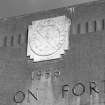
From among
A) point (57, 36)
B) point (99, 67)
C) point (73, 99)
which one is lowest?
point (73, 99)

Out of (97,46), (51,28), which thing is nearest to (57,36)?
(51,28)

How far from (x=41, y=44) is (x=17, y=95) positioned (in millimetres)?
2952

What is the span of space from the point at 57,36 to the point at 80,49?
1493 mm

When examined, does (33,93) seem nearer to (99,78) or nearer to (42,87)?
(42,87)

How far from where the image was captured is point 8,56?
26.1m

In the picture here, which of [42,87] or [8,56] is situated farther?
[8,56]

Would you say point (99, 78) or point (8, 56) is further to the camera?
point (8, 56)

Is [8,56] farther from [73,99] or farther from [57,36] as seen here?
[73,99]

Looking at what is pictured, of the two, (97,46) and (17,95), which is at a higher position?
(97,46)

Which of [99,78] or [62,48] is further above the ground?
[62,48]

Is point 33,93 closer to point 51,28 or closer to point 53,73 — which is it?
point 53,73

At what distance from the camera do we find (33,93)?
2430 centimetres

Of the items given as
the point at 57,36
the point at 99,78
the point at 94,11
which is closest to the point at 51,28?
the point at 57,36

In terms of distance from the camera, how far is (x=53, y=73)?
80.2ft
